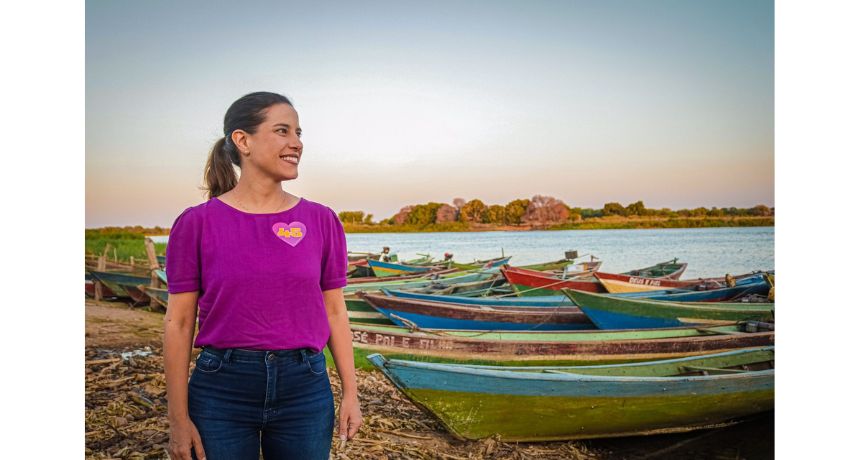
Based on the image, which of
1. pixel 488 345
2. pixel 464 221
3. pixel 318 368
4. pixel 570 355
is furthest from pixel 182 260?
pixel 464 221

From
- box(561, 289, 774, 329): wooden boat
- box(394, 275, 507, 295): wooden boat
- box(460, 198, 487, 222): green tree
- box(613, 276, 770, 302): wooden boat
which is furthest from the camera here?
box(460, 198, 487, 222): green tree

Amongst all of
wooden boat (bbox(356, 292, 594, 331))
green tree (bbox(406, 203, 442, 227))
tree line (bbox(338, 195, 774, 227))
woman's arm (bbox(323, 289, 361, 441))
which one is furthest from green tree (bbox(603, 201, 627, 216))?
woman's arm (bbox(323, 289, 361, 441))

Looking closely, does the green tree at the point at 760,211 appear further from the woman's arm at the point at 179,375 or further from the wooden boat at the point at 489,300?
the woman's arm at the point at 179,375

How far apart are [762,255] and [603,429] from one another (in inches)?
436

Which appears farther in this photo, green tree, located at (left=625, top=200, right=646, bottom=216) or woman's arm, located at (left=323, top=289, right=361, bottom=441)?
green tree, located at (left=625, top=200, right=646, bottom=216)

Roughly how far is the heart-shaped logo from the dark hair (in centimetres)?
16

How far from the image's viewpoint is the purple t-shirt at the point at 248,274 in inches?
35.9

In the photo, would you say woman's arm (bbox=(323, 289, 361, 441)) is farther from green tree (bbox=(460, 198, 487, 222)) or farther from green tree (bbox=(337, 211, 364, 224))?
green tree (bbox=(460, 198, 487, 222))

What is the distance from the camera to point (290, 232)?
0.96 metres

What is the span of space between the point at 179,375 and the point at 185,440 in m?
0.10

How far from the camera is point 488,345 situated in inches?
105

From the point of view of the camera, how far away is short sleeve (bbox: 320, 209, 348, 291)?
3.35ft

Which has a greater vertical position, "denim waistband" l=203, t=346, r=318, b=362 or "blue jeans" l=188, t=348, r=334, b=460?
"denim waistband" l=203, t=346, r=318, b=362

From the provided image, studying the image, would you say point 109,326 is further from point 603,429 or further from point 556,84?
point 556,84
